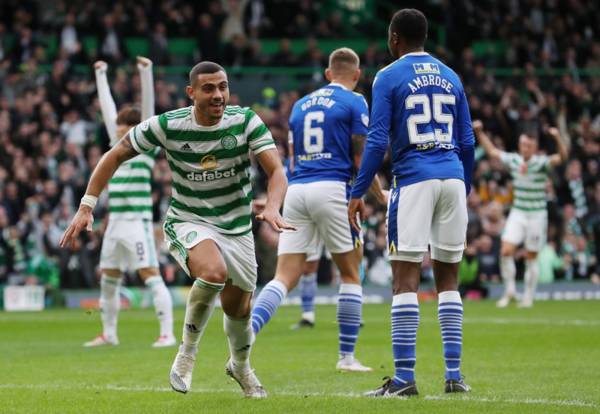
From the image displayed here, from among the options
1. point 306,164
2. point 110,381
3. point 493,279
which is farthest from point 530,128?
point 110,381

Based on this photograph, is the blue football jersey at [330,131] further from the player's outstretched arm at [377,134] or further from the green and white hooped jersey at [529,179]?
the green and white hooped jersey at [529,179]

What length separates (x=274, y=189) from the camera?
847cm

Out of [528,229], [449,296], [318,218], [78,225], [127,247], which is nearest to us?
[78,225]

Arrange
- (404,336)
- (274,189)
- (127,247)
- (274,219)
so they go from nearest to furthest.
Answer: (274,219), (274,189), (404,336), (127,247)

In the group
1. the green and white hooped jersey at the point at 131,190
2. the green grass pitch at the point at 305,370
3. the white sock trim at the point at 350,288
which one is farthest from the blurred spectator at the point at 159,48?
the white sock trim at the point at 350,288

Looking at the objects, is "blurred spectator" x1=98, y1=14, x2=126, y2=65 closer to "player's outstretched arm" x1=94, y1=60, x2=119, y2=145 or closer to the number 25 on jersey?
"player's outstretched arm" x1=94, y1=60, x2=119, y2=145

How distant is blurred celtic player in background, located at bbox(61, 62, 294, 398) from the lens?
28.2ft

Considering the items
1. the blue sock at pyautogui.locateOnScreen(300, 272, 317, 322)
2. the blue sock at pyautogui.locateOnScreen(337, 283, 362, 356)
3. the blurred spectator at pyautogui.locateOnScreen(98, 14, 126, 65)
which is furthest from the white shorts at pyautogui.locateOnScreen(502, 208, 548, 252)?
the blurred spectator at pyautogui.locateOnScreen(98, 14, 126, 65)

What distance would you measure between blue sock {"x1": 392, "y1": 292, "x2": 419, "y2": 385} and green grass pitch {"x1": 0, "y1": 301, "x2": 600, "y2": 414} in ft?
0.89

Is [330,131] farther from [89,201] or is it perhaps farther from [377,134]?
[89,201]

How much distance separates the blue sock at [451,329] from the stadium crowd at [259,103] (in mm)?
14458

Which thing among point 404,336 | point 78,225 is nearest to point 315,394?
point 404,336

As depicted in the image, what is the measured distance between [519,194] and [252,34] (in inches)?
486

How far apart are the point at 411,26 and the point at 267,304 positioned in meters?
2.94
